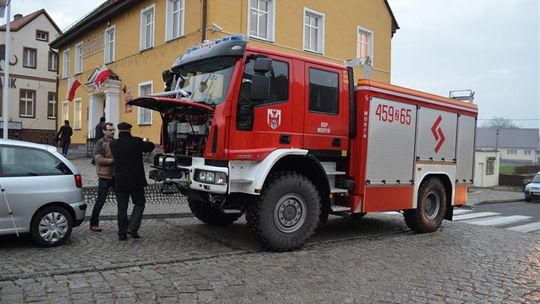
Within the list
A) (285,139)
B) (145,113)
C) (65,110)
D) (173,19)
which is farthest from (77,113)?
(285,139)

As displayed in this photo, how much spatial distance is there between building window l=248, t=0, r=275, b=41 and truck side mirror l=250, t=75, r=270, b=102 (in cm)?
1225

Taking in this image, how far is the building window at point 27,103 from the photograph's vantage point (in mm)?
38844

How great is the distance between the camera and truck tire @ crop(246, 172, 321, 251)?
6.95 m

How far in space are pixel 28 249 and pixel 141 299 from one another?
109 inches

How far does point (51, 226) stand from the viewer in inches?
275

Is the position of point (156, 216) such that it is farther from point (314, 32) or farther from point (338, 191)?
point (314, 32)

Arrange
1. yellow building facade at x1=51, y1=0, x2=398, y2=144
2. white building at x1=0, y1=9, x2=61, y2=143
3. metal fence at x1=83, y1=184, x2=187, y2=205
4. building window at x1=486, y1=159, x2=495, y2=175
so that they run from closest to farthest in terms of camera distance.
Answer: metal fence at x1=83, y1=184, x2=187, y2=205 < yellow building facade at x1=51, y1=0, x2=398, y2=144 < building window at x1=486, y1=159, x2=495, y2=175 < white building at x1=0, y1=9, x2=61, y2=143

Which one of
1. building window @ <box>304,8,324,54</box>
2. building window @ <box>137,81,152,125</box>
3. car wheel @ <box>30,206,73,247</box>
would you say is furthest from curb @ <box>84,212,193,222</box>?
building window @ <box>304,8,324,54</box>

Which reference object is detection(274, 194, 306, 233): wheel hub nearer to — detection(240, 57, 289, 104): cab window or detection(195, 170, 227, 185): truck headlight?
detection(195, 170, 227, 185): truck headlight

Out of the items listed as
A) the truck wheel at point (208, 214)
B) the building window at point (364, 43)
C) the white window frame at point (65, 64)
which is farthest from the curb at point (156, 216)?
the white window frame at point (65, 64)

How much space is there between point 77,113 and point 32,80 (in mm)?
13689

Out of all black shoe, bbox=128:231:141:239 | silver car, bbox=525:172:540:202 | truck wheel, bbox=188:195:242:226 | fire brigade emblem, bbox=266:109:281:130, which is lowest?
silver car, bbox=525:172:540:202

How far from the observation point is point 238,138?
6746 mm

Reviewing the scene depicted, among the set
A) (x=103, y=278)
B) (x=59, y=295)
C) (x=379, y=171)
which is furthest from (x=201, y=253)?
(x=379, y=171)
